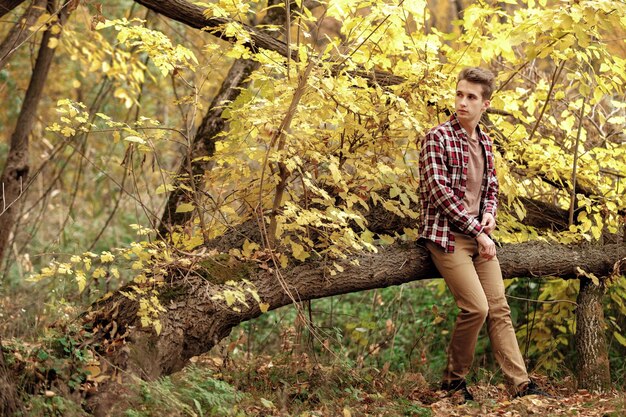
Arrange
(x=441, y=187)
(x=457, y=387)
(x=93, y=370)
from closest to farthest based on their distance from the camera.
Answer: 1. (x=93, y=370)
2. (x=441, y=187)
3. (x=457, y=387)

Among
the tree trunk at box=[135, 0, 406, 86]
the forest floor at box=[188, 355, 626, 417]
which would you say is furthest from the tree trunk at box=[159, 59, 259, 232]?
the forest floor at box=[188, 355, 626, 417]

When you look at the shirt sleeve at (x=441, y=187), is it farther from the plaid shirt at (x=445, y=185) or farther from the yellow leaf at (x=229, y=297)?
the yellow leaf at (x=229, y=297)

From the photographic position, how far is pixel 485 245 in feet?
14.7

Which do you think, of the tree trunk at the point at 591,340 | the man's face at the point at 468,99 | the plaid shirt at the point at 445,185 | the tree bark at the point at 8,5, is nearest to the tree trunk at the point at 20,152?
the tree bark at the point at 8,5

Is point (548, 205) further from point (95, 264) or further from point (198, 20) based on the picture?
point (95, 264)

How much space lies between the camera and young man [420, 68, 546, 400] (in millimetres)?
4453

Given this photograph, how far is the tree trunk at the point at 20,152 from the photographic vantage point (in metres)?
6.72

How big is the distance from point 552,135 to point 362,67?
6.80ft

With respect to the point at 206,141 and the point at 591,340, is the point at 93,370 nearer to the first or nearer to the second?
the point at 206,141

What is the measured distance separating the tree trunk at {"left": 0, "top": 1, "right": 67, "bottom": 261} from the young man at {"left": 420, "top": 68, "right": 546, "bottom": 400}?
3695 mm

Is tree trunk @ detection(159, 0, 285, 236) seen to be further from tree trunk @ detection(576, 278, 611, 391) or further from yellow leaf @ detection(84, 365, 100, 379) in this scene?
tree trunk @ detection(576, 278, 611, 391)

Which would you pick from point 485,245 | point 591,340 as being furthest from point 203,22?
point 591,340

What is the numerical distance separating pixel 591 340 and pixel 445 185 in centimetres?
202

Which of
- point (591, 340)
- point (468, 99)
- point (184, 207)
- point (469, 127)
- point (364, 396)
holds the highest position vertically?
point (468, 99)
